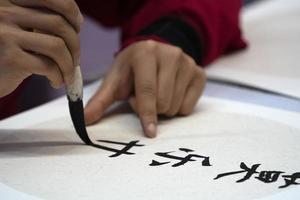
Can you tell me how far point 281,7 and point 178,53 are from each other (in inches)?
21.0

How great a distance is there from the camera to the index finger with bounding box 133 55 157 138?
1.36 ft

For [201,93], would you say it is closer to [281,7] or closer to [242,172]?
[242,172]

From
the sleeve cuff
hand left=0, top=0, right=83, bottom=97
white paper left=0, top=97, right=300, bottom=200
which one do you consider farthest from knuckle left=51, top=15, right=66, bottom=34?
the sleeve cuff

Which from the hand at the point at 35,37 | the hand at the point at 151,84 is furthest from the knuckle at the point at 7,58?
the hand at the point at 151,84

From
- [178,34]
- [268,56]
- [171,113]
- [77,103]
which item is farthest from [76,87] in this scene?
[268,56]

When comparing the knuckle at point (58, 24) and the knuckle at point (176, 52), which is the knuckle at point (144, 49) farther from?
the knuckle at point (58, 24)

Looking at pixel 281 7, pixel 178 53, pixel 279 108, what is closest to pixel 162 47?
pixel 178 53

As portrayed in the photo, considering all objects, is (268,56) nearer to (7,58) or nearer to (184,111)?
(184,111)

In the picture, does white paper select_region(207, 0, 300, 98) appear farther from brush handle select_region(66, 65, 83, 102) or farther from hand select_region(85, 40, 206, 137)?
brush handle select_region(66, 65, 83, 102)

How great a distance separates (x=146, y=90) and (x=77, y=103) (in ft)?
0.29

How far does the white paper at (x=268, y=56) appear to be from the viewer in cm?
53

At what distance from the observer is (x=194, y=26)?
0.58 meters

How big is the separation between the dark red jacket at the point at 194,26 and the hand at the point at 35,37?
7.3 inches

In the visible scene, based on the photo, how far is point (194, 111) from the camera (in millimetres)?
461
